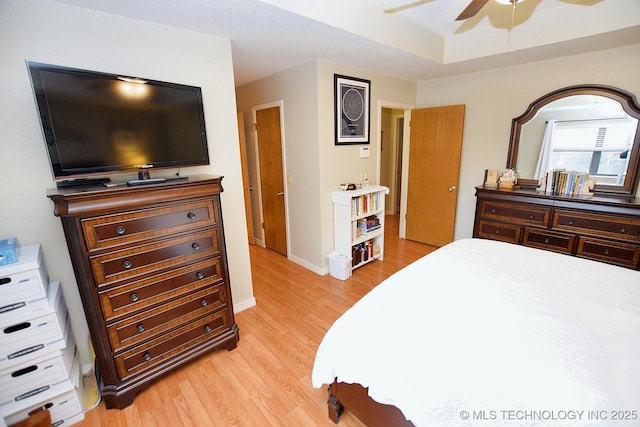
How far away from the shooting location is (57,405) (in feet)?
4.96

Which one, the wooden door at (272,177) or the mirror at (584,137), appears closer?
the mirror at (584,137)

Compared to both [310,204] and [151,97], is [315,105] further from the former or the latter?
[151,97]

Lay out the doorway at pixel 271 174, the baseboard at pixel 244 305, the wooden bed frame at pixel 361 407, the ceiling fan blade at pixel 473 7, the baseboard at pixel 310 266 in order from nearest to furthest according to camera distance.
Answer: the wooden bed frame at pixel 361 407
the ceiling fan blade at pixel 473 7
the baseboard at pixel 244 305
the baseboard at pixel 310 266
the doorway at pixel 271 174

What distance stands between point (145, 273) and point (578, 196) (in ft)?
12.5

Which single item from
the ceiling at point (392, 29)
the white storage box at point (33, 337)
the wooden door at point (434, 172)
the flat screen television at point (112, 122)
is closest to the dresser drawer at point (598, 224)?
the wooden door at point (434, 172)

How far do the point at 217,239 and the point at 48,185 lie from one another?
3.27 ft

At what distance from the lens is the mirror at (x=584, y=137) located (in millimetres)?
2645

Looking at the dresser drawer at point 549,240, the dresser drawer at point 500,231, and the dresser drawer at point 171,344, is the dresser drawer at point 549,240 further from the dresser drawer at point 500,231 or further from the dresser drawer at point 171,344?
the dresser drawer at point 171,344

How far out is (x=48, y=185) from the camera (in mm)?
1601

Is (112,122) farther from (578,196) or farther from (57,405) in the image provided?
(578,196)

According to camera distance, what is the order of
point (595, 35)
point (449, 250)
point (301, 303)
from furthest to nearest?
1. point (301, 303)
2. point (595, 35)
3. point (449, 250)

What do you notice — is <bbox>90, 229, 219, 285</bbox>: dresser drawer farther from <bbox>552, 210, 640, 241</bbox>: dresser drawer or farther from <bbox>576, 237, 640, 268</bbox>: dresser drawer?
<bbox>576, 237, 640, 268</bbox>: dresser drawer

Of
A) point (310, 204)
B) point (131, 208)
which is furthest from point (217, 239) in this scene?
point (310, 204)

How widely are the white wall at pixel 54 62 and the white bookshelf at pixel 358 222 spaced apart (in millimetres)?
1594
